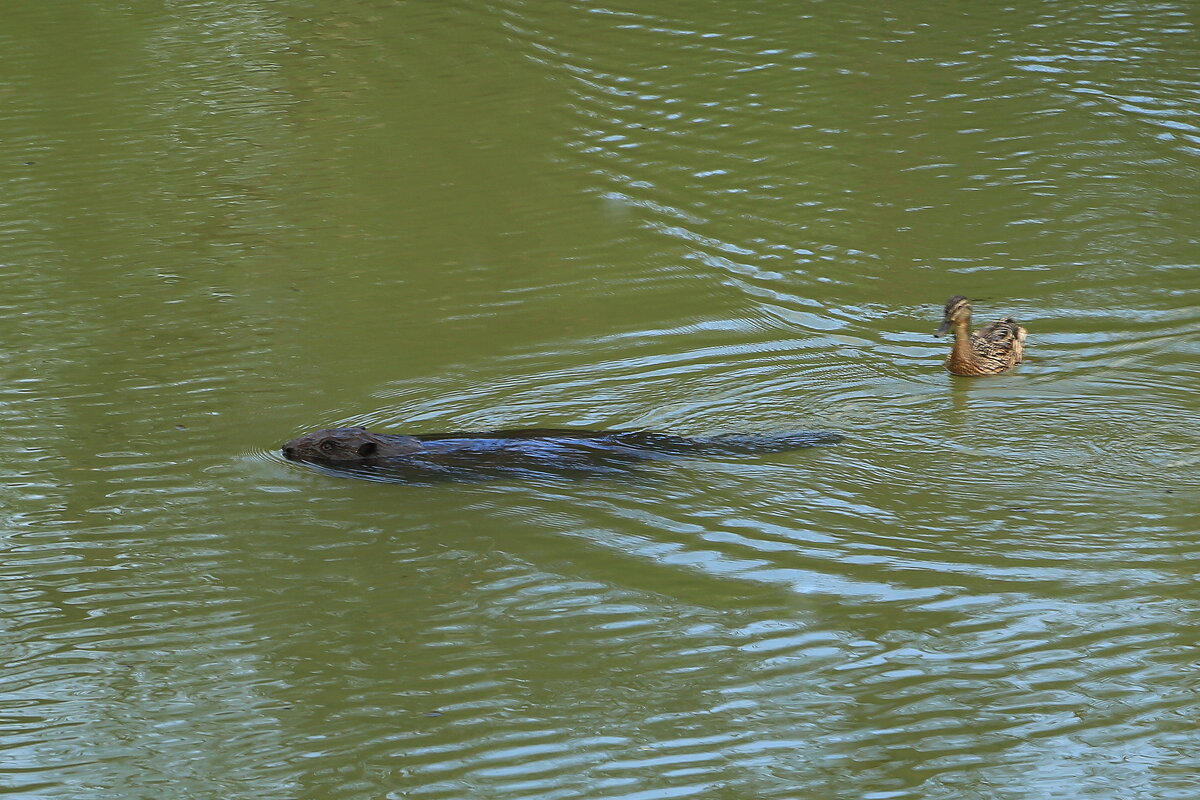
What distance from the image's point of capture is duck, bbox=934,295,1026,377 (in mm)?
8133

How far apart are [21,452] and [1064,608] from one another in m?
5.26

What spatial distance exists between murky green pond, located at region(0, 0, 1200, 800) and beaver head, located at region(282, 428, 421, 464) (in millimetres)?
120

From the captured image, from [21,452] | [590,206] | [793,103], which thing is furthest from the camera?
[793,103]

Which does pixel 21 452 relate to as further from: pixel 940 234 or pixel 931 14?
pixel 931 14

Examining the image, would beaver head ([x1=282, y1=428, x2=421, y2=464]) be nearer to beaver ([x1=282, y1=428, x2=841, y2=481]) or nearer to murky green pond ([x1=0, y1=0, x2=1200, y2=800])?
beaver ([x1=282, y1=428, x2=841, y2=481])

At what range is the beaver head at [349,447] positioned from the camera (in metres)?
7.36

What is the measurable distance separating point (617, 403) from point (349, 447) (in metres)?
1.50

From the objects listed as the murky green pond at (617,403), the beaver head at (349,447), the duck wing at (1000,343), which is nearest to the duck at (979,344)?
the duck wing at (1000,343)

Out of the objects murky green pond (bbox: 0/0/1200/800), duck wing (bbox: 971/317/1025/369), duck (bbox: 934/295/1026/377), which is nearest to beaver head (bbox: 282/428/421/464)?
murky green pond (bbox: 0/0/1200/800)

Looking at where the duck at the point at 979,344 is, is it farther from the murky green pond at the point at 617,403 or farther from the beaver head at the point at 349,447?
the beaver head at the point at 349,447

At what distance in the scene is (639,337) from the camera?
8.81 meters

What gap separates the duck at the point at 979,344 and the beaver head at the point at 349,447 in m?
3.05

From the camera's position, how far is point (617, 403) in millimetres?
8023

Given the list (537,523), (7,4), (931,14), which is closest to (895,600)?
(537,523)
